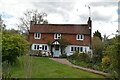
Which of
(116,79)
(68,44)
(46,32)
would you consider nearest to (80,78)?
(116,79)

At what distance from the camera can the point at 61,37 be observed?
24.4 m

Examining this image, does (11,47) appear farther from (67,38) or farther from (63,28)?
(63,28)

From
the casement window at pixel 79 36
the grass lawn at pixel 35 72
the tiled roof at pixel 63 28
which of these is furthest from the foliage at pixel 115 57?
the tiled roof at pixel 63 28

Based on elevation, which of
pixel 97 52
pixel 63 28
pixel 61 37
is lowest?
pixel 97 52

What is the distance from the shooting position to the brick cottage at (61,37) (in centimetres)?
2411

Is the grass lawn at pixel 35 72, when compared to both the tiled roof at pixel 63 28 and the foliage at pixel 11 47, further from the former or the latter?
the tiled roof at pixel 63 28

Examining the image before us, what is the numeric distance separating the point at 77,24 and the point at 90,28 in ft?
9.44

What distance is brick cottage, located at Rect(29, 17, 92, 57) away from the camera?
24.1 metres

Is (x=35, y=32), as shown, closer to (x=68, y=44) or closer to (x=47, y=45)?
(x=47, y=45)

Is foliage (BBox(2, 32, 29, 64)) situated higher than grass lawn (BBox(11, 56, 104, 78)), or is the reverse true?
foliage (BBox(2, 32, 29, 64))

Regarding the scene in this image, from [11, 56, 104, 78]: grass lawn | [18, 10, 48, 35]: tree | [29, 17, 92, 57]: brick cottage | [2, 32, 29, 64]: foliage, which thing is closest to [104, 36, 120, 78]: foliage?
[11, 56, 104, 78]: grass lawn

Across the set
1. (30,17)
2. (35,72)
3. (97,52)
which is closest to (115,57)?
(35,72)

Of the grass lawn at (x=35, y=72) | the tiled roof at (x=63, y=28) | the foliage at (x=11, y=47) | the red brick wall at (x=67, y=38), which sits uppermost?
the tiled roof at (x=63, y=28)

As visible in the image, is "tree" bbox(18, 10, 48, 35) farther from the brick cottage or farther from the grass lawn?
the grass lawn
